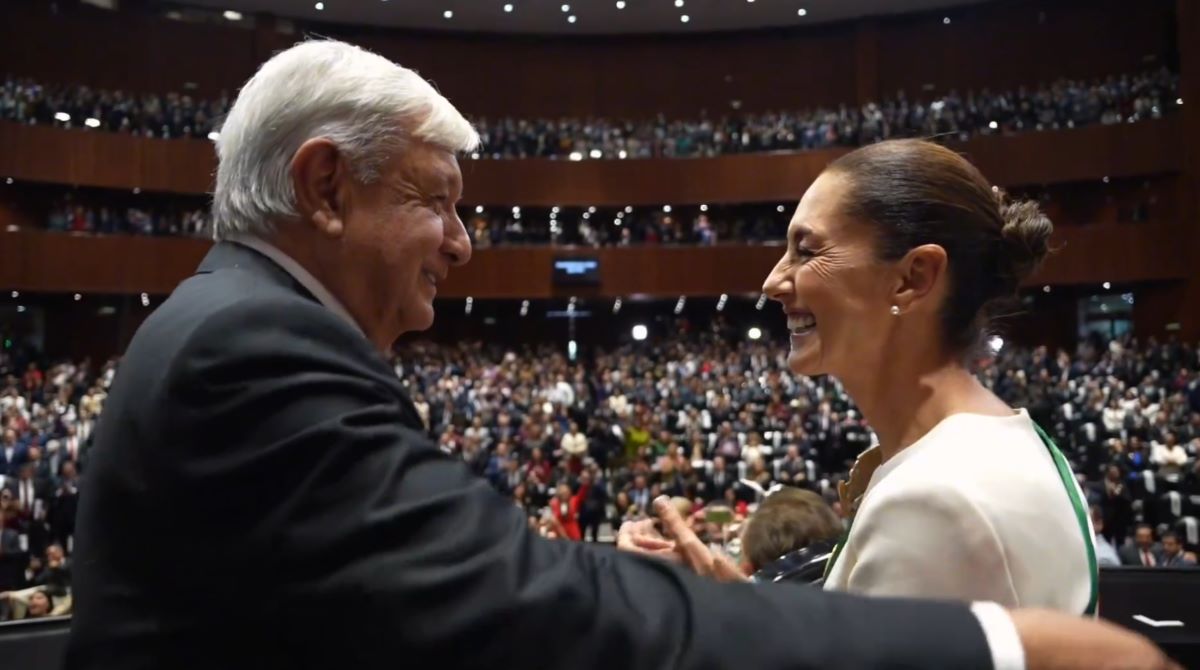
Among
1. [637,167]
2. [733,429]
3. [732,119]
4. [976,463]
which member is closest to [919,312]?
[976,463]

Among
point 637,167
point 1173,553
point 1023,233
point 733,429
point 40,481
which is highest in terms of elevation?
point 637,167

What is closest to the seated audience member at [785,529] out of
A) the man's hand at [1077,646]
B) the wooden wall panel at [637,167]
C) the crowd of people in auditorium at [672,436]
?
the man's hand at [1077,646]

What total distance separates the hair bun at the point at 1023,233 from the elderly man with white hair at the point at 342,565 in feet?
2.60

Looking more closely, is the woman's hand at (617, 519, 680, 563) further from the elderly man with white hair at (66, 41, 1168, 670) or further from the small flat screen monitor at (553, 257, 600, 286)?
the small flat screen monitor at (553, 257, 600, 286)

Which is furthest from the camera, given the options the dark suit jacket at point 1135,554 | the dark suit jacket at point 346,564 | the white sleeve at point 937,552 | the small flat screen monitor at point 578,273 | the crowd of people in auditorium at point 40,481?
the small flat screen monitor at point 578,273

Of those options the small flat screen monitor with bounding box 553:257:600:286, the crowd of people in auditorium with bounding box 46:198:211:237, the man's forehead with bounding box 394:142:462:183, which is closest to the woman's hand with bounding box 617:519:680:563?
the man's forehead with bounding box 394:142:462:183

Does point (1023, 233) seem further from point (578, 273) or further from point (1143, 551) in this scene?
point (578, 273)

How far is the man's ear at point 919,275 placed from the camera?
4.46 ft

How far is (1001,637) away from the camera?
0.71 metres

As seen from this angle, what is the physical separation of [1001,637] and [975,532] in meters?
0.44

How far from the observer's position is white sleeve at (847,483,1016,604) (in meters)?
1.12

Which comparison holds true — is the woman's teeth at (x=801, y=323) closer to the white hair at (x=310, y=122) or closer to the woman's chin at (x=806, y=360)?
the woman's chin at (x=806, y=360)

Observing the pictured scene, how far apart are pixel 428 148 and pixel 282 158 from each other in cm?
15

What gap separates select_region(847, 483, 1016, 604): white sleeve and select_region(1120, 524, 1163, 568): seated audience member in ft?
25.4
